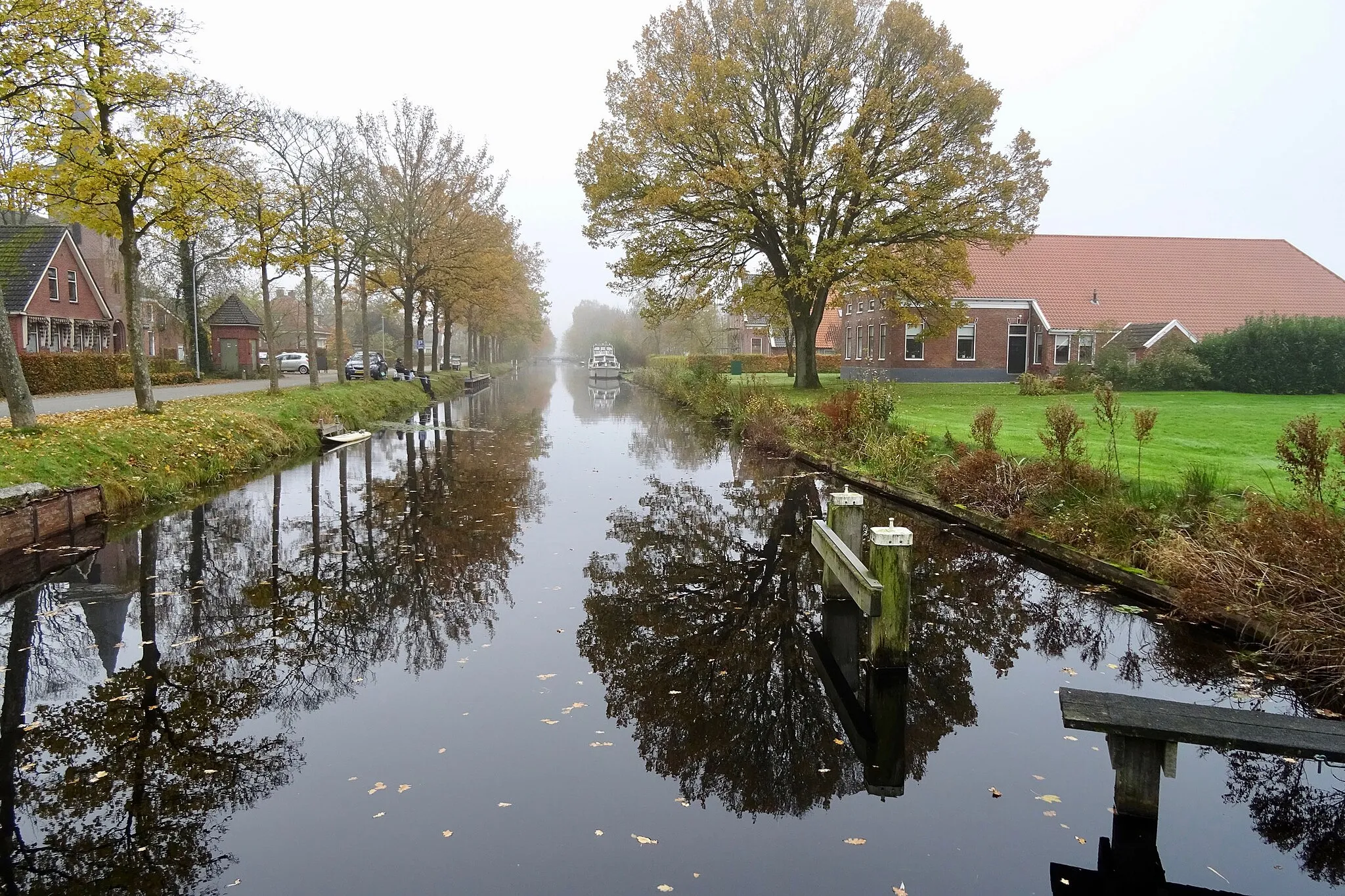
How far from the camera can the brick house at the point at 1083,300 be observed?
38.3 metres

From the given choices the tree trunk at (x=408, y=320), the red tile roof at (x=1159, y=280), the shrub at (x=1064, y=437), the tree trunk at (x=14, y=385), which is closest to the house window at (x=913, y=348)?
the red tile roof at (x=1159, y=280)

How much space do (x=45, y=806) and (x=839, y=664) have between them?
4.93 metres

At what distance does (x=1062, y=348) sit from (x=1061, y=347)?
83 millimetres

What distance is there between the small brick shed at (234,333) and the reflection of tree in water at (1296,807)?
46.2 metres

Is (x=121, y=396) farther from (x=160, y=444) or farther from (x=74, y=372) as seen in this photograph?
(x=160, y=444)

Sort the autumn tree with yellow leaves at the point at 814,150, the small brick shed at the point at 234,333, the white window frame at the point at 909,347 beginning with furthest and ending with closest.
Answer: the small brick shed at the point at 234,333
the white window frame at the point at 909,347
the autumn tree with yellow leaves at the point at 814,150

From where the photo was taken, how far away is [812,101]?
27.9 meters

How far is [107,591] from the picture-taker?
8.20 m

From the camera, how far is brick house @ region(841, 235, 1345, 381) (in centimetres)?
3828

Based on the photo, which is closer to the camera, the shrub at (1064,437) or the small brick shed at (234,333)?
the shrub at (1064,437)

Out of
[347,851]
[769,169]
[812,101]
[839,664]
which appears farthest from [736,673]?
[812,101]

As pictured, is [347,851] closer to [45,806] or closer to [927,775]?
[45,806]

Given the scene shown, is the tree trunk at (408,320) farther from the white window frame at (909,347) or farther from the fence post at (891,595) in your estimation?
the fence post at (891,595)

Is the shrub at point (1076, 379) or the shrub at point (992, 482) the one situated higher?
the shrub at point (1076, 379)
